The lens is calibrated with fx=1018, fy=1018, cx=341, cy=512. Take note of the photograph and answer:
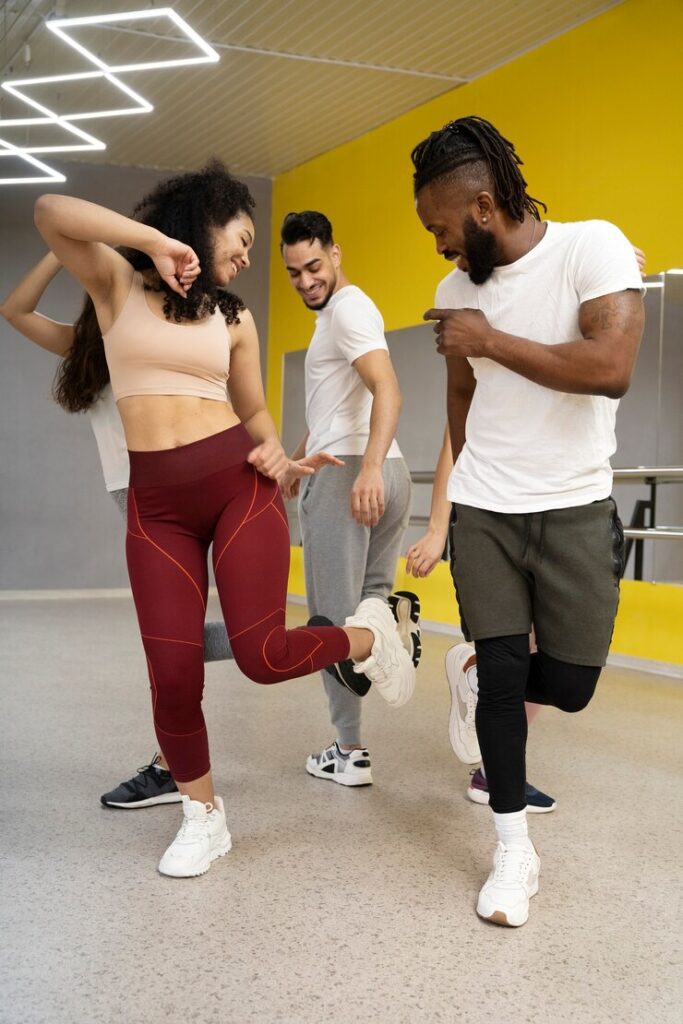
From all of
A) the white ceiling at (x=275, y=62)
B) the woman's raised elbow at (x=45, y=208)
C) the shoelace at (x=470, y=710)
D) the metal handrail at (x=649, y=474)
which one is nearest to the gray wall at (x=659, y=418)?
the metal handrail at (x=649, y=474)

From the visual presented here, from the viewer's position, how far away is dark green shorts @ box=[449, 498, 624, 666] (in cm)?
184

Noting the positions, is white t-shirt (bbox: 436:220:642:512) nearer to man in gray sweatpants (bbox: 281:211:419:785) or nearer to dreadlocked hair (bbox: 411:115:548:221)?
dreadlocked hair (bbox: 411:115:548:221)

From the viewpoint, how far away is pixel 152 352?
1978mm

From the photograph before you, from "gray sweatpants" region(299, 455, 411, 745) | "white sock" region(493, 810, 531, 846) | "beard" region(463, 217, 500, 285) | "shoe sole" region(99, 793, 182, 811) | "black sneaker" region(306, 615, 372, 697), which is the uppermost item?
"beard" region(463, 217, 500, 285)

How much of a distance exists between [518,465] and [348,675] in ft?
2.58

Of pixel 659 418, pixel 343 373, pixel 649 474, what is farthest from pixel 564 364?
pixel 659 418

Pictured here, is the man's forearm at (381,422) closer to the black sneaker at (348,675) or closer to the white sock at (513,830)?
the black sneaker at (348,675)

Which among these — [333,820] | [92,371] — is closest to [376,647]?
[333,820]

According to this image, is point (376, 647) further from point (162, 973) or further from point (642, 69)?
point (642, 69)

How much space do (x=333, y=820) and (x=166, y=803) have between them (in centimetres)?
41

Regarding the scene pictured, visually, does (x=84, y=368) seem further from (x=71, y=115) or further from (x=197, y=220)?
(x=71, y=115)

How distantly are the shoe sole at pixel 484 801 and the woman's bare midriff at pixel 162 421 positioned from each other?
3.82ft

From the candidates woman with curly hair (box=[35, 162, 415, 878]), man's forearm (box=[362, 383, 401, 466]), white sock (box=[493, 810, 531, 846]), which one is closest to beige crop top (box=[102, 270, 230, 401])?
woman with curly hair (box=[35, 162, 415, 878])

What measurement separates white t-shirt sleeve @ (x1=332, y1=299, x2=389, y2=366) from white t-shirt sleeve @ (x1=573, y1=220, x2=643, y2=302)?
2.82ft
